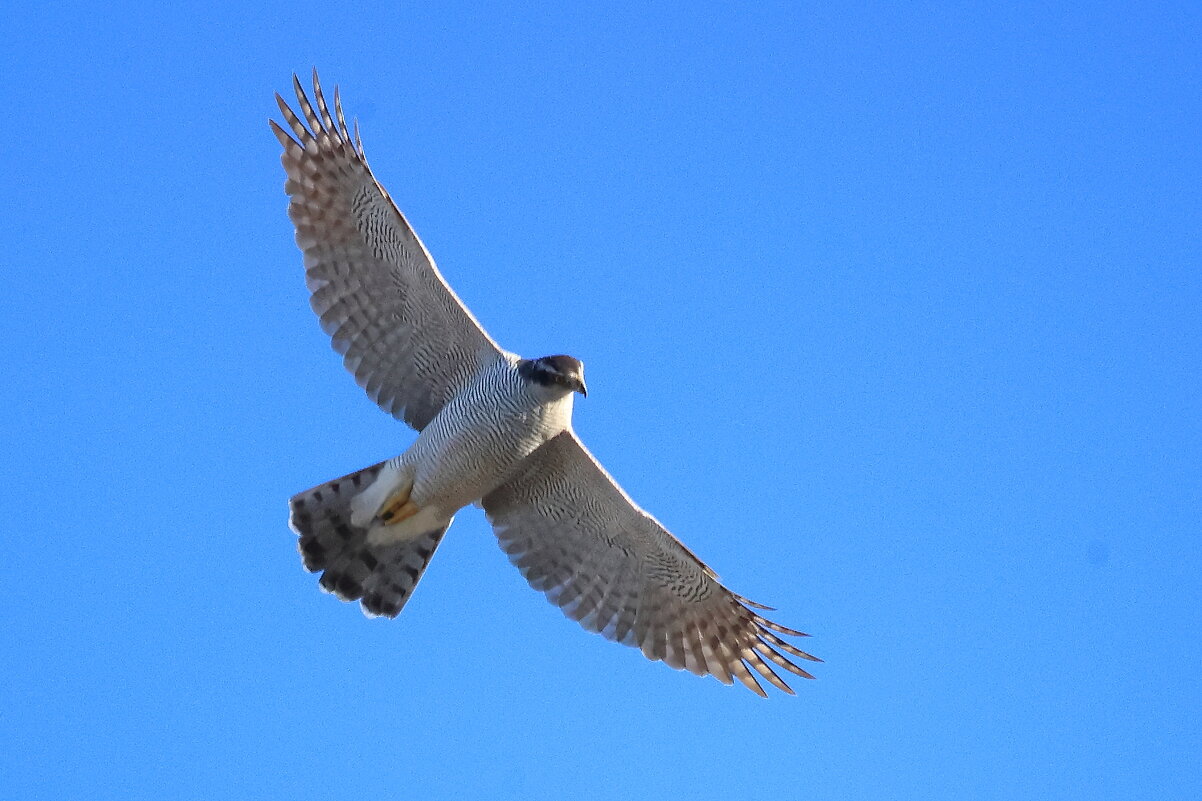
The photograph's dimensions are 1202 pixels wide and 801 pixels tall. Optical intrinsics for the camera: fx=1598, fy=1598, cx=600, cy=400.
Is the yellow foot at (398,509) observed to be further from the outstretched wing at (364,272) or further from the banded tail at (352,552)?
the outstretched wing at (364,272)

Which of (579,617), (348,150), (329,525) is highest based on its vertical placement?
(348,150)

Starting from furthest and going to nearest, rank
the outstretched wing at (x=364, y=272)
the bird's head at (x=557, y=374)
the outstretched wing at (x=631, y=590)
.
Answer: the outstretched wing at (x=631, y=590) → the outstretched wing at (x=364, y=272) → the bird's head at (x=557, y=374)

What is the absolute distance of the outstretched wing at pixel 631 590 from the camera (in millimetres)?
13258

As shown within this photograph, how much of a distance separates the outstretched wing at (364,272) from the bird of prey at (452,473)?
0.01 meters

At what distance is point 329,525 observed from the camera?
1277 cm

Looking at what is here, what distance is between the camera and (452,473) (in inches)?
490

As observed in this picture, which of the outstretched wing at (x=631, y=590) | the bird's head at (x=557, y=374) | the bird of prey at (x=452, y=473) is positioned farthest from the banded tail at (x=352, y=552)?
the bird's head at (x=557, y=374)

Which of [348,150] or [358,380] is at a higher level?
[348,150]

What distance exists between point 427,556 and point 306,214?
9.61ft

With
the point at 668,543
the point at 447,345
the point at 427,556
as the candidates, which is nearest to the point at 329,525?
the point at 427,556

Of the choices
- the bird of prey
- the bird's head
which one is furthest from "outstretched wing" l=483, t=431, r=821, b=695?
the bird's head

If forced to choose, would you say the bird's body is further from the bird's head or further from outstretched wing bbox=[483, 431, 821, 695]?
outstretched wing bbox=[483, 431, 821, 695]

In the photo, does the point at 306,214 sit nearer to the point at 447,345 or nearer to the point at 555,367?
the point at 447,345

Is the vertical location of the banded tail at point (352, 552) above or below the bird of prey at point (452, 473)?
below
